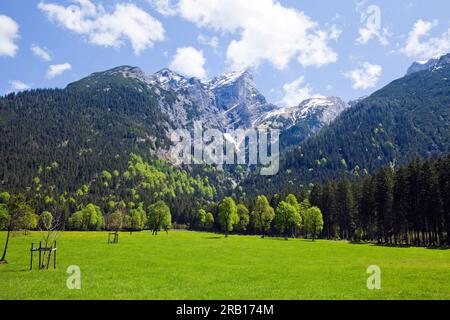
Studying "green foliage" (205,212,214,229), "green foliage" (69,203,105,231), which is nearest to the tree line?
"green foliage" (205,212,214,229)

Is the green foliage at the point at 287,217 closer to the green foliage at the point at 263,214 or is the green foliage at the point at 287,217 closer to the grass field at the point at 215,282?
the green foliage at the point at 263,214

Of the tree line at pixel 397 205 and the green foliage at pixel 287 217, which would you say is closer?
the tree line at pixel 397 205

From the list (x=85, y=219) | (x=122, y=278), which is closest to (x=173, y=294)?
(x=122, y=278)

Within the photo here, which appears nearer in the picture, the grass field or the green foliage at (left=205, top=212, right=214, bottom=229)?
the grass field

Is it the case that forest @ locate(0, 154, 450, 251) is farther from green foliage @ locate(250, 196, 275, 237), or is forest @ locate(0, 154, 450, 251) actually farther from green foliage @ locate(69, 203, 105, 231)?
green foliage @ locate(250, 196, 275, 237)

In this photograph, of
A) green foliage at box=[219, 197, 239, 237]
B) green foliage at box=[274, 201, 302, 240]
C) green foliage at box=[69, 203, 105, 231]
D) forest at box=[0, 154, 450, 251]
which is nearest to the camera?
forest at box=[0, 154, 450, 251]

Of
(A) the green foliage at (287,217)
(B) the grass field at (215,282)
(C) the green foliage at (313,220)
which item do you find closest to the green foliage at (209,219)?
(A) the green foliage at (287,217)

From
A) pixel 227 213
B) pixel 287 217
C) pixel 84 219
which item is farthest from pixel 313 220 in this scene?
pixel 84 219

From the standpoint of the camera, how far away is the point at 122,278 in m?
33.5

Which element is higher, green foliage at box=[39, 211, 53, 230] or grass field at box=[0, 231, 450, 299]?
green foliage at box=[39, 211, 53, 230]

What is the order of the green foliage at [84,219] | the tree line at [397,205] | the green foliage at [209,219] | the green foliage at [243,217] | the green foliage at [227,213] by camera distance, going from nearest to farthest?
the tree line at [397,205] < the green foliage at [227,213] < the green foliage at [243,217] < the green foliage at [84,219] < the green foliage at [209,219]

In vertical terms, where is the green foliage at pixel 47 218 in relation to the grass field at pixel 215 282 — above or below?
above

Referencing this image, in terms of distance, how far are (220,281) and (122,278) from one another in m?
9.78
